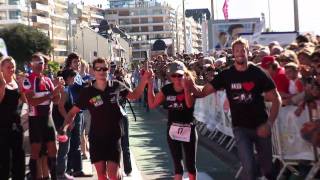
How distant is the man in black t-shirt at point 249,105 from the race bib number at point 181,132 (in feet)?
1.97

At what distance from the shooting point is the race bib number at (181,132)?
27.3 feet

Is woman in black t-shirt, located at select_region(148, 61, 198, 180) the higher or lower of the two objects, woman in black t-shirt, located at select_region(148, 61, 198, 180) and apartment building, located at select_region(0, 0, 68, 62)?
the lower

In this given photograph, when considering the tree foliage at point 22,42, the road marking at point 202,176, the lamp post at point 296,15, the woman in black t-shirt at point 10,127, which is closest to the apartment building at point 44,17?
the tree foliage at point 22,42

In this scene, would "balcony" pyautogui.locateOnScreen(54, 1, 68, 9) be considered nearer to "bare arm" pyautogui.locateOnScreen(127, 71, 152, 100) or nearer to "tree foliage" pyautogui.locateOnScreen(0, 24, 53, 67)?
"tree foliage" pyautogui.locateOnScreen(0, 24, 53, 67)

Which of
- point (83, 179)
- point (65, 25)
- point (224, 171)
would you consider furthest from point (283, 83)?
point (65, 25)

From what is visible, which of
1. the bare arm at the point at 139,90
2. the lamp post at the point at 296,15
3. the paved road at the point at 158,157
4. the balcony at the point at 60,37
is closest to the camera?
the bare arm at the point at 139,90

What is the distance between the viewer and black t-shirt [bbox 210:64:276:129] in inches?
313

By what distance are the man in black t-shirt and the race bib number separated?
0.60m

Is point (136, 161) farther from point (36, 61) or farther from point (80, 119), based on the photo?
point (36, 61)

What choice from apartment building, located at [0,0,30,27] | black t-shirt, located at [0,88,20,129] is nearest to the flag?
black t-shirt, located at [0,88,20,129]

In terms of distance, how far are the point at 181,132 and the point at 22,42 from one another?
96.0 meters

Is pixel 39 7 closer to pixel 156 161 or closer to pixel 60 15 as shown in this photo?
pixel 60 15

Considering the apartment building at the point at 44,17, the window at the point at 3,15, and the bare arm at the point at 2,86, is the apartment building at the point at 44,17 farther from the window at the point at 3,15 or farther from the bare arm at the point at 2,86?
the bare arm at the point at 2,86

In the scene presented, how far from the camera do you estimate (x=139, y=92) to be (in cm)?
815
